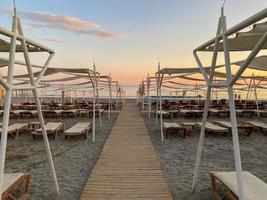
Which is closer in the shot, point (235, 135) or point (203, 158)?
point (235, 135)

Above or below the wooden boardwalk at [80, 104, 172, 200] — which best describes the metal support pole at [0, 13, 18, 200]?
above

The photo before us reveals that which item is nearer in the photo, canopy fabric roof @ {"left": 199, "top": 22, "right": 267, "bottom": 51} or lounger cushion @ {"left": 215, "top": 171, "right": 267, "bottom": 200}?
canopy fabric roof @ {"left": 199, "top": 22, "right": 267, "bottom": 51}

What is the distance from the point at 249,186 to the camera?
150 inches

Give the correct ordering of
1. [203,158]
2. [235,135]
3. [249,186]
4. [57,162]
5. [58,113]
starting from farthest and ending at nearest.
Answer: [58,113], [203,158], [57,162], [249,186], [235,135]

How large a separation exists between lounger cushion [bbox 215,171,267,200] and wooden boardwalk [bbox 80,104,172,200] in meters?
0.91

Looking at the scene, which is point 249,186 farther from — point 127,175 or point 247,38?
point 127,175

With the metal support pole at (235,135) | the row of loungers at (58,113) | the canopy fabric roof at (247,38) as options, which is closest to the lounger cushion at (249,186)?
the metal support pole at (235,135)

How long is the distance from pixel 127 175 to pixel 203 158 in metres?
2.54

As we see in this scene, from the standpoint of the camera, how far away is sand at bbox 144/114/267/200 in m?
4.89

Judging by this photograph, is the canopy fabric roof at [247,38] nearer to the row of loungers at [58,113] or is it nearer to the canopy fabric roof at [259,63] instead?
the canopy fabric roof at [259,63]

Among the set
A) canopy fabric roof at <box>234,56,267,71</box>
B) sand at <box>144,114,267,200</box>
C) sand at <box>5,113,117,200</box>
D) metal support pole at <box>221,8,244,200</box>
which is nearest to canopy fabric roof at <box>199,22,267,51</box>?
metal support pole at <box>221,8,244,200</box>

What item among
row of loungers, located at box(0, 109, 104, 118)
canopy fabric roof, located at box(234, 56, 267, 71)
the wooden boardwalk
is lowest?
the wooden boardwalk

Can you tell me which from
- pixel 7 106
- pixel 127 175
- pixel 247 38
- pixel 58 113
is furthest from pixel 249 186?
pixel 58 113

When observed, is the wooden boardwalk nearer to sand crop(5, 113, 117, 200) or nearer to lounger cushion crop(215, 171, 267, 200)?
sand crop(5, 113, 117, 200)
